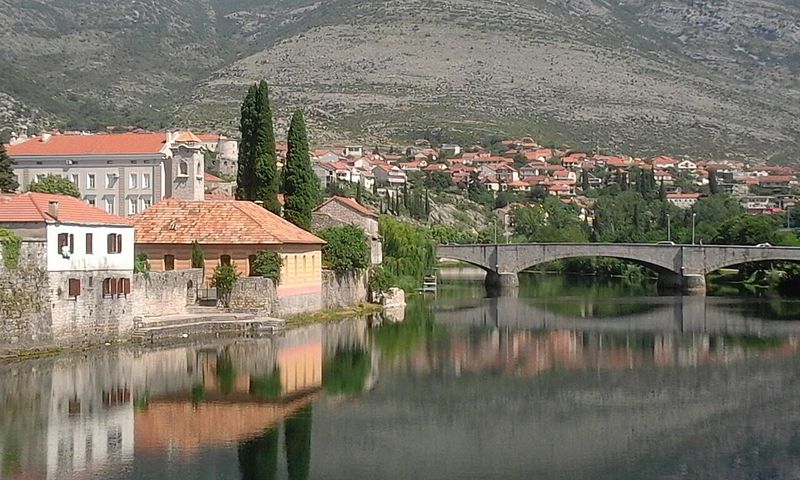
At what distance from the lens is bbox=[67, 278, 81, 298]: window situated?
4375 cm

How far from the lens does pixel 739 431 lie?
113ft

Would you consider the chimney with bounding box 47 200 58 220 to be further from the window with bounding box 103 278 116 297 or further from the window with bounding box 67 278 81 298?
the window with bounding box 103 278 116 297

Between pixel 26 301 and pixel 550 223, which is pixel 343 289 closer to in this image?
pixel 26 301

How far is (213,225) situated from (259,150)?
7.89 m

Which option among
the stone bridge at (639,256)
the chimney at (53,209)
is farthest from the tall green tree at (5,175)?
the stone bridge at (639,256)

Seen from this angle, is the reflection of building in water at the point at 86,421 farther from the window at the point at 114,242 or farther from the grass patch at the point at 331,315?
the grass patch at the point at 331,315

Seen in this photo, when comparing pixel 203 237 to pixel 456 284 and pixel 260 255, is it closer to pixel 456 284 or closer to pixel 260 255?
pixel 260 255

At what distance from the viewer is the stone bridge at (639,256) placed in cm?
10112

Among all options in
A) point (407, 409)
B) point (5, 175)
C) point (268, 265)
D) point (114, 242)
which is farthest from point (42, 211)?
point (5, 175)

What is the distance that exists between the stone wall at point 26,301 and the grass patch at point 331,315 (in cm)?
1480

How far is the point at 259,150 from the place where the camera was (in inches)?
2554

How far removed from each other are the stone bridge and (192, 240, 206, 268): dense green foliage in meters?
46.9

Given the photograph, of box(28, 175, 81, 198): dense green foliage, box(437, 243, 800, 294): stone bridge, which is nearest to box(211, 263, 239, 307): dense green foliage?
box(28, 175, 81, 198): dense green foliage

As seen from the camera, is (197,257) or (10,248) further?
(197,257)
